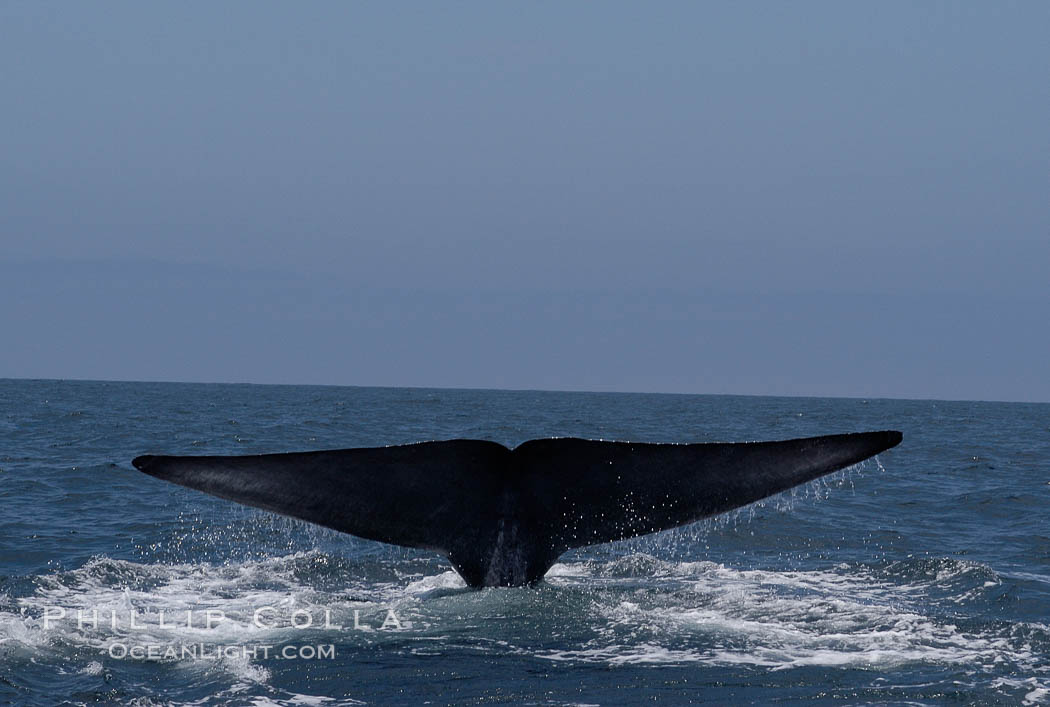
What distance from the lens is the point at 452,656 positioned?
705 cm

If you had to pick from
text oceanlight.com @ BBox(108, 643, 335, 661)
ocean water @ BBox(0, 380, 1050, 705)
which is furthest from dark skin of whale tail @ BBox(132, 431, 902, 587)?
text oceanlight.com @ BBox(108, 643, 335, 661)

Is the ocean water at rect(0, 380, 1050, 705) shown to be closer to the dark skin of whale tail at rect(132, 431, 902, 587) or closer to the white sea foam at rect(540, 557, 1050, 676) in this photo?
the white sea foam at rect(540, 557, 1050, 676)

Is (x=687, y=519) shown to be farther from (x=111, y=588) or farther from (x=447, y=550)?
(x=111, y=588)

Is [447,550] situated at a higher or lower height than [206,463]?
lower

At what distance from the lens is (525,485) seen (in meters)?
7.59

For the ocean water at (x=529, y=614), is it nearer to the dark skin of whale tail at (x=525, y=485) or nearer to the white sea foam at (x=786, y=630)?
the white sea foam at (x=786, y=630)

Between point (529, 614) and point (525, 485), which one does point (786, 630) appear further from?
point (525, 485)

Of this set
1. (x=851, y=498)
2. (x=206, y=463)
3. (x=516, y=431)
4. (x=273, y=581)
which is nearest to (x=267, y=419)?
(x=516, y=431)

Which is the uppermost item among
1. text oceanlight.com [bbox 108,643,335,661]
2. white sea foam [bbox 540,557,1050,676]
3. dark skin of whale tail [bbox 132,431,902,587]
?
dark skin of whale tail [bbox 132,431,902,587]

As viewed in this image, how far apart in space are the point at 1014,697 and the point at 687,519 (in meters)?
2.13

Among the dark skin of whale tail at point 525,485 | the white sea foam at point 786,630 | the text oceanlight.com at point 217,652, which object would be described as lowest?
the text oceanlight.com at point 217,652

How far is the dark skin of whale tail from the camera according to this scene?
23.2 feet

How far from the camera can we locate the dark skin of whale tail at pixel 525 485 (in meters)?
7.08

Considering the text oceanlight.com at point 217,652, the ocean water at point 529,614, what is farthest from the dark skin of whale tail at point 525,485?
the text oceanlight.com at point 217,652
